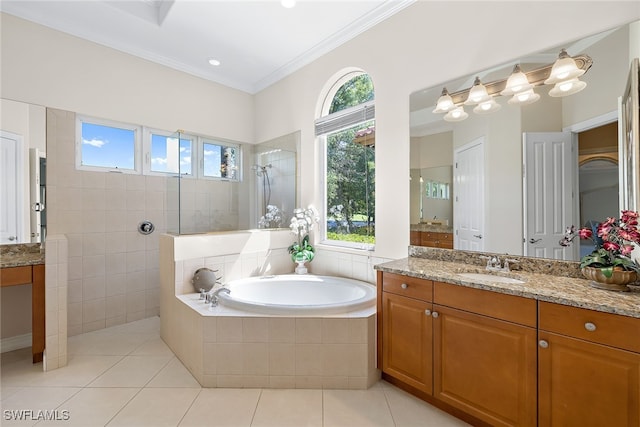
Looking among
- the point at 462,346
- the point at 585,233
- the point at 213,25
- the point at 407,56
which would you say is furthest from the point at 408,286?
the point at 213,25

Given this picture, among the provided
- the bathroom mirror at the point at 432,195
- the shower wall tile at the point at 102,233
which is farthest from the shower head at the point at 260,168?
the bathroom mirror at the point at 432,195

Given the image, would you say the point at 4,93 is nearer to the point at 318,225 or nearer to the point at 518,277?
the point at 318,225

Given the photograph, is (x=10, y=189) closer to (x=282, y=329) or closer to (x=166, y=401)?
(x=166, y=401)

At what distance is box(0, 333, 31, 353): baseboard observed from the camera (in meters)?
2.49

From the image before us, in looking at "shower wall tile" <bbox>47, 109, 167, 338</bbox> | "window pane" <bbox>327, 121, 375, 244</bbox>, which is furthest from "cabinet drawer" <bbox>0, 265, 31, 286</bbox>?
"window pane" <bbox>327, 121, 375, 244</bbox>

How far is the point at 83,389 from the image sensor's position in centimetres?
201

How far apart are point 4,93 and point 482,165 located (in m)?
3.83

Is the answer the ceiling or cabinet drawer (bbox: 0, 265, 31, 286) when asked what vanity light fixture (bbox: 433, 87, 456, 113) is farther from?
cabinet drawer (bbox: 0, 265, 31, 286)

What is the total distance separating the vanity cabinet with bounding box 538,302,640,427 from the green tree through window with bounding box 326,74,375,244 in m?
1.64

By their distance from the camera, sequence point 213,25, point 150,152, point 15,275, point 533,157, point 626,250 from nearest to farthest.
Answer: point 626,250 < point 533,157 < point 15,275 < point 213,25 < point 150,152

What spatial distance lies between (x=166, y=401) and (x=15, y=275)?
146 cm

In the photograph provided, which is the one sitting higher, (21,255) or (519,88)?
(519,88)

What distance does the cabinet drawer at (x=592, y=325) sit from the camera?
1.15 m

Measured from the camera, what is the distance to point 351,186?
3.12 meters
